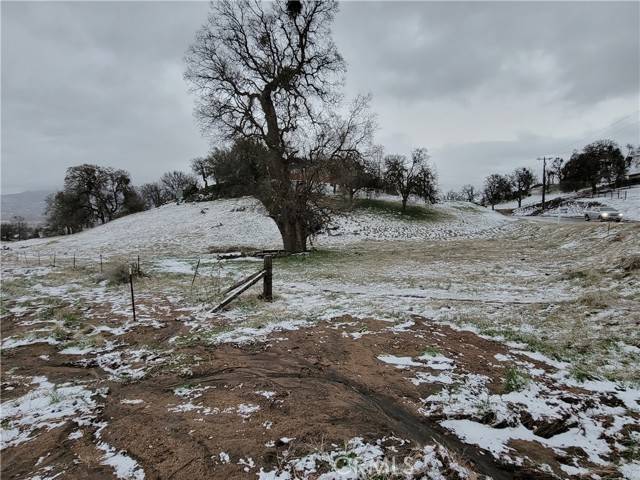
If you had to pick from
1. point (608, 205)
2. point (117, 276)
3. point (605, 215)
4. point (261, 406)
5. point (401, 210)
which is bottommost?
point (261, 406)

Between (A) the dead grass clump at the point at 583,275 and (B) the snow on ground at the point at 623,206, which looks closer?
(A) the dead grass clump at the point at 583,275

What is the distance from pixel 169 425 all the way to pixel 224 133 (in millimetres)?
17532

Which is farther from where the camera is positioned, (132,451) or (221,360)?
(221,360)

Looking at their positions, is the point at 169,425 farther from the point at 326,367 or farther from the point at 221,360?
the point at 326,367

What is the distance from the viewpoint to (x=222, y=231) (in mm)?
32875

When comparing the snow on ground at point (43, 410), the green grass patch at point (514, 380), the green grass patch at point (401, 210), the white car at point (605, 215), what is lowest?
the green grass patch at point (514, 380)

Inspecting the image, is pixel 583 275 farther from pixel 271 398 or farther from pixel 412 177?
pixel 412 177

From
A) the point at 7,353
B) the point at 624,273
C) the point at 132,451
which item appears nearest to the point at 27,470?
the point at 132,451

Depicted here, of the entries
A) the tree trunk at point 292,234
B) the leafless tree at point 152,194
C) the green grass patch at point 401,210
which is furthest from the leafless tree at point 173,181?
the tree trunk at point 292,234

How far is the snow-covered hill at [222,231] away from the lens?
27.7 meters

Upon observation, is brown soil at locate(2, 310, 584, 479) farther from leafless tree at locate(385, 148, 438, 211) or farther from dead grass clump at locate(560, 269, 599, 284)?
leafless tree at locate(385, 148, 438, 211)

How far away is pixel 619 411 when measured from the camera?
11.7 feet

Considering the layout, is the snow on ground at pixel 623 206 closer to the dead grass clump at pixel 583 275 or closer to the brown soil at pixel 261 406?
the dead grass clump at pixel 583 275

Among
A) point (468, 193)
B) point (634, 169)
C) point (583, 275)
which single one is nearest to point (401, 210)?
point (583, 275)
